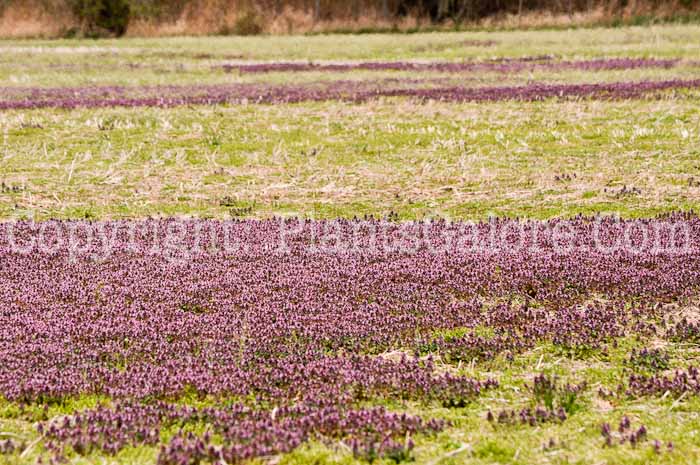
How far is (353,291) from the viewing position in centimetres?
802

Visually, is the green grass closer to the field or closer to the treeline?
the field

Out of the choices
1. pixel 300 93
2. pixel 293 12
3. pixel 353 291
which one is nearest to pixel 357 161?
pixel 353 291

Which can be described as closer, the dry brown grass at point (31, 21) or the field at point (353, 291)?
the field at point (353, 291)

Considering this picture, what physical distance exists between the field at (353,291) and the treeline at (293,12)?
156ft

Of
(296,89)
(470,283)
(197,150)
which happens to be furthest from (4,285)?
(296,89)

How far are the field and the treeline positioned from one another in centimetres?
4765

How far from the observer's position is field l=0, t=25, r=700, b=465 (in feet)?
17.9

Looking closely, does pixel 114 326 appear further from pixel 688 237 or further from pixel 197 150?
pixel 197 150

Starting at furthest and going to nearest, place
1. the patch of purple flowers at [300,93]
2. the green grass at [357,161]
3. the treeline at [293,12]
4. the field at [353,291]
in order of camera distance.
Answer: the treeline at [293,12] → the patch of purple flowers at [300,93] → the green grass at [357,161] → the field at [353,291]

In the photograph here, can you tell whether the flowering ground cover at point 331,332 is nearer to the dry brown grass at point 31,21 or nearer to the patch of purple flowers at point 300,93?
the patch of purple flowers at point 300,93

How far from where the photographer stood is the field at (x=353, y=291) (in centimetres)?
546

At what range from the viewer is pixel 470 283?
8.15 meters

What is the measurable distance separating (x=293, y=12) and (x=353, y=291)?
65779mm

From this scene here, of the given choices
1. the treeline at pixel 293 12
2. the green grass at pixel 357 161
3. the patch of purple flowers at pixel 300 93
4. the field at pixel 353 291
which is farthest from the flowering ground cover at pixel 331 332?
the treeline at pixel 293 12
